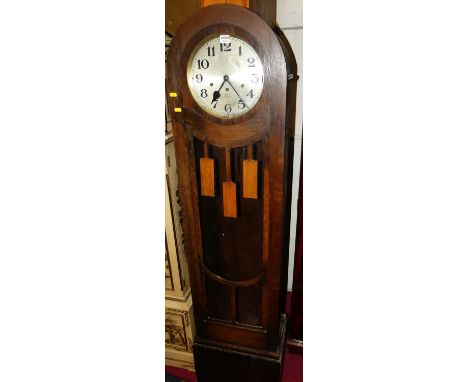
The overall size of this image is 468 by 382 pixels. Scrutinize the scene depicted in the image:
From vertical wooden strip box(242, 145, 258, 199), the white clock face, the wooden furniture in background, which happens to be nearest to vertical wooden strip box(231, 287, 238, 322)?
the wooden furniture in background

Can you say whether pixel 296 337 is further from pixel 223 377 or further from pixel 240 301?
pixel 240 301

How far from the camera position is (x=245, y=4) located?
0.99 meters

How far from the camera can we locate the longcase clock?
0.99 meters


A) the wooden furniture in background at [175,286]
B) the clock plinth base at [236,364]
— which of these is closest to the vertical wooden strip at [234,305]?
the clock plinth base at [236,364]

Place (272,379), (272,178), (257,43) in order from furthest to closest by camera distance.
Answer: (272,379) → (272,178) → (257,43)

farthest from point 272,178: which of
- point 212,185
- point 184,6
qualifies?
point 184,6

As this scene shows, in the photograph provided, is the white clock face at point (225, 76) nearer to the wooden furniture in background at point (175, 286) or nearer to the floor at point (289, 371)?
the wooden furniture in background at point (175, 286)

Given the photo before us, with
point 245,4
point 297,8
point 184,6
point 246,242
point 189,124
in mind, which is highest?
point 297,8

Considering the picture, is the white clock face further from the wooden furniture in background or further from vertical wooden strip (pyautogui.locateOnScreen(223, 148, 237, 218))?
the wooden furniture in background

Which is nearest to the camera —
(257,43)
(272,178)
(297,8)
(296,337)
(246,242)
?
(257,43)

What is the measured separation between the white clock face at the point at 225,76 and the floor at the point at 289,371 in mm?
1252

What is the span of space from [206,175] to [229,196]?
4.1 inches

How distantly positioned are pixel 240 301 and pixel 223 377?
0.37 metres

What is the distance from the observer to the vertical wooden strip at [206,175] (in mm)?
1135
